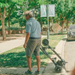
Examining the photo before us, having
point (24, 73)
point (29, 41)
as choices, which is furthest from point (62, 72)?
point (29, 41)

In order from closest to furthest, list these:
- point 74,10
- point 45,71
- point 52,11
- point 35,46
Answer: point 35,46, point 45,71, point 52,11, point 74,10

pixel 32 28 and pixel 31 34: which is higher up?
pixel 32 28

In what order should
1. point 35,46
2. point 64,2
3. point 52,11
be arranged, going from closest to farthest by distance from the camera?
point 35,46 < point 52,11 < point 64,2

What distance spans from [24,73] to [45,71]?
660 mm

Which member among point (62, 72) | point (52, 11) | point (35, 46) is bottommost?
point (62, 72)

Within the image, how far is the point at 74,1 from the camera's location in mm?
29016

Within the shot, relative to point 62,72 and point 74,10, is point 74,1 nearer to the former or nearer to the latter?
point 74,10

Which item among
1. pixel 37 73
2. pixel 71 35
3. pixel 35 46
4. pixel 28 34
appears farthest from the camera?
pixel 71 35

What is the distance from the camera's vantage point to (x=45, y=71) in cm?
458

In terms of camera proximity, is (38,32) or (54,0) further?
(54,0)

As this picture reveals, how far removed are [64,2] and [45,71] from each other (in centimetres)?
2370

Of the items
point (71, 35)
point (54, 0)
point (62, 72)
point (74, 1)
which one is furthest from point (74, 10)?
point (62, 72)

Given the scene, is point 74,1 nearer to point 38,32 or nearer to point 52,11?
point 52,11

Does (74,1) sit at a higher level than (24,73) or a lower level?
higher
